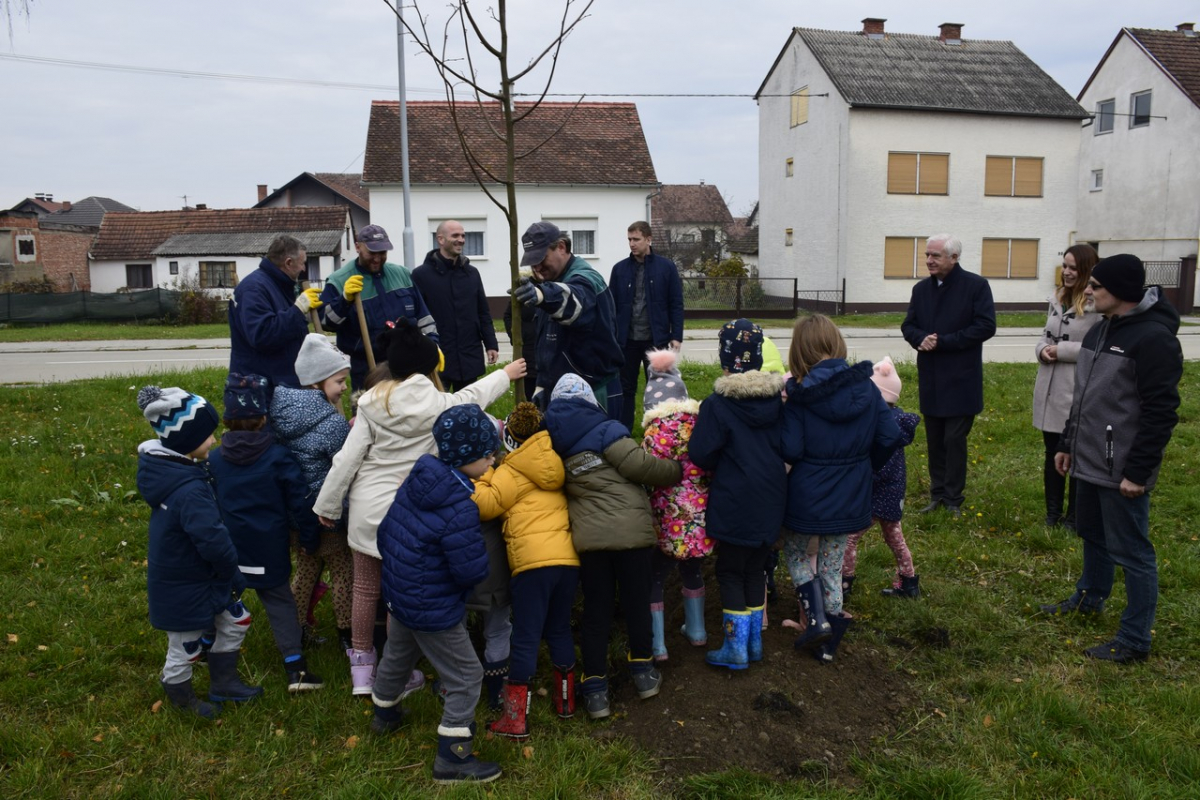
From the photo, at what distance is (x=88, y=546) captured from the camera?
5.82 metres

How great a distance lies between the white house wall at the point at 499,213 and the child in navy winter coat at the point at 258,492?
73.5 ft

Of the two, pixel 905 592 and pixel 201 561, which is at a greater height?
pixel 201 561

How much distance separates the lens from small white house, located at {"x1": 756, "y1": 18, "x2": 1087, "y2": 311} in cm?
2816

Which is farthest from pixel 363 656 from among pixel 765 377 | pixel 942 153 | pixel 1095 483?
pixel 942 153

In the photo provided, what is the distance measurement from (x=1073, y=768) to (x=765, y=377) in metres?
1.97

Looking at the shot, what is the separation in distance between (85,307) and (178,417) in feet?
90.3

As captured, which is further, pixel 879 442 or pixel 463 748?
pixel 879 442

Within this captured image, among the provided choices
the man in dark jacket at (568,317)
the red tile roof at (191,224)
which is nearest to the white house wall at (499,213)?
the red tile roof at (191,224)

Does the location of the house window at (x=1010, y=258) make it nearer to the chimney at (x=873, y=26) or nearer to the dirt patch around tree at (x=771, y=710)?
the chimney at (x=873, y=26)

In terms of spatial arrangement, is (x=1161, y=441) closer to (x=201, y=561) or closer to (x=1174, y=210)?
(x=201, y=561)

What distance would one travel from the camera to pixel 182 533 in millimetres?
3602

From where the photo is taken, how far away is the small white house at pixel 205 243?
1571 inches

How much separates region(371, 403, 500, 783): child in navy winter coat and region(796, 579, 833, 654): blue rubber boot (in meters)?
1.59

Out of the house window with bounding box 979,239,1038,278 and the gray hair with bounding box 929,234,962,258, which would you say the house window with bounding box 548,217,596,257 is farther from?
the gray hair with bounding box 929,234,962,258
